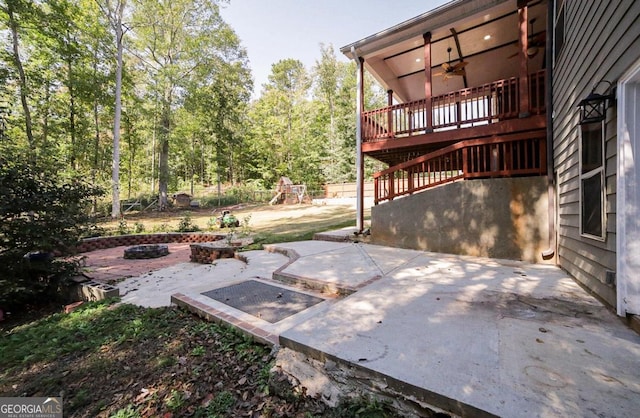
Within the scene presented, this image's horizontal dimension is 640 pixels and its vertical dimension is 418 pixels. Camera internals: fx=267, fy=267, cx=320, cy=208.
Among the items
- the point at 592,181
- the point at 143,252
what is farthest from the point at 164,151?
the point at 592,181

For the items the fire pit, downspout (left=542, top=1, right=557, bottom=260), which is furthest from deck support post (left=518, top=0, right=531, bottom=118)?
the fire pit

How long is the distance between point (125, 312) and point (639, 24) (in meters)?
5.75

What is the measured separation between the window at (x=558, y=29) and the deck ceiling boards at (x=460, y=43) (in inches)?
33.0

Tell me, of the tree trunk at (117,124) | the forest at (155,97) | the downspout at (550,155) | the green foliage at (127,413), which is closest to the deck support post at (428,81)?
the downspout at (550,155)

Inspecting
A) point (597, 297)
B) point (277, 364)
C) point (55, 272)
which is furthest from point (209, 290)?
point (597, 297)

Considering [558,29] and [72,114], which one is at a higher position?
[72,114]

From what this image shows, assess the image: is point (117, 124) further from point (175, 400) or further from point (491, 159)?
point (491, 159)

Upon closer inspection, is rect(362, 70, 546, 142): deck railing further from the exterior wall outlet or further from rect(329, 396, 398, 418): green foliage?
rect(329, 396, 398, 418): green foliage

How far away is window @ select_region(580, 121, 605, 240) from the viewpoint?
2.56 meters

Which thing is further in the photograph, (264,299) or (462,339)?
(264,299)

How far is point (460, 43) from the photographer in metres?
6.68

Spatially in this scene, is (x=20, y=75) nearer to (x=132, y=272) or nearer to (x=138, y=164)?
(x=132, y=272)

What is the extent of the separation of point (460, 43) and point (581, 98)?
15.5ft

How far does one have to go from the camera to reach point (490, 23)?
580 cm
